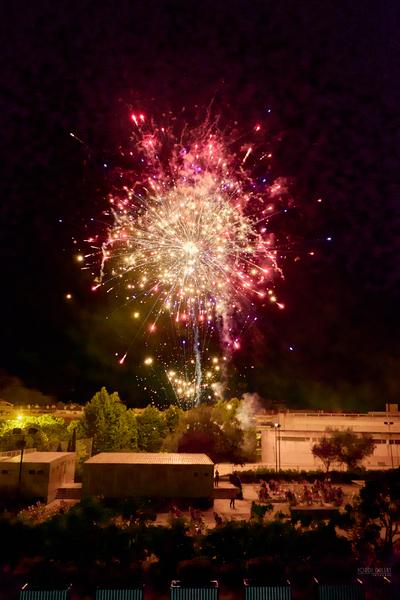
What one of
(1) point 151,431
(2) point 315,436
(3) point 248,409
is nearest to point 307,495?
(1) point 151,431

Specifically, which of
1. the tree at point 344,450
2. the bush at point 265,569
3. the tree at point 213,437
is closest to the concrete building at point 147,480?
the bush at point 265,569

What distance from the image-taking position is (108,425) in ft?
123

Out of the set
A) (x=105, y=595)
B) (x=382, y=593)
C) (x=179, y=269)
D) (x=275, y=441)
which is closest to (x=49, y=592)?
(x=105, y=595)

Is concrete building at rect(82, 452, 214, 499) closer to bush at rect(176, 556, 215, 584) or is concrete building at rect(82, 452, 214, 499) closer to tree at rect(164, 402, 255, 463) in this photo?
bush at rect(176, 556, 215, 584)

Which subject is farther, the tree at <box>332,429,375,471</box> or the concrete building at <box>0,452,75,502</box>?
the tree at <box>332,429,375,471</box>

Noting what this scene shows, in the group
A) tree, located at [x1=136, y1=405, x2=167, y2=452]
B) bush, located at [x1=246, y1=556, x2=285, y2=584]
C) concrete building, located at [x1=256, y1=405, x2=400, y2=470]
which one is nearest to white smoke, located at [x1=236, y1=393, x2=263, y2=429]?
concrete building, located at [x1=256, y1=405, x2=400, y2=470]

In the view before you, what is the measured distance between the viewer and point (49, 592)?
736 cm

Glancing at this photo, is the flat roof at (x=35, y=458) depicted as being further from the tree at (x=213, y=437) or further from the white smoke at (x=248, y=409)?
the white smoke at (x=248, y=409)

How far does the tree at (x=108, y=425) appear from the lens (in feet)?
120

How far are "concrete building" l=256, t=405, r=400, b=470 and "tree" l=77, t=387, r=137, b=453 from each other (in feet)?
37.4

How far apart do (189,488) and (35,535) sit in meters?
10.5

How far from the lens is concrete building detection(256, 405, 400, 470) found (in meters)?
40.2

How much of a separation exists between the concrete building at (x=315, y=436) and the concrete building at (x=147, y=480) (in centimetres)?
2030

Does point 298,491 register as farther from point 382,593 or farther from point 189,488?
point 382,593
